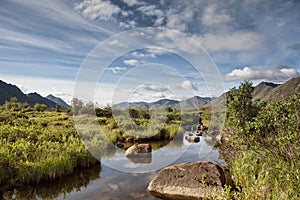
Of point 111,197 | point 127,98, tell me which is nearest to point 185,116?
point 127,98

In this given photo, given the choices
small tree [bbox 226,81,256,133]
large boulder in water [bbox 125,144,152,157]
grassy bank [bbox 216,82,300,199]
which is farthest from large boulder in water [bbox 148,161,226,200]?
large boulder in water [bbox 125,144,152,157]

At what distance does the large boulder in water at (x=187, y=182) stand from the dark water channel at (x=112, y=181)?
47cm

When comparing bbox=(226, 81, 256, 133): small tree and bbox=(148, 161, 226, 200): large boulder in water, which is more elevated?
bbox=(226, 81, 256, 133): small tree

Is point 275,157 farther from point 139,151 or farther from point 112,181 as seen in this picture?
point 139,151

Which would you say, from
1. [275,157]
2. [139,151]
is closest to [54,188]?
[139,151]

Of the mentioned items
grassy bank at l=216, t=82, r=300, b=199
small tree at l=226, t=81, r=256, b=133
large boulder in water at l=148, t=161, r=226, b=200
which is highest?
small tree at l=226, t=81, r=256, b=133

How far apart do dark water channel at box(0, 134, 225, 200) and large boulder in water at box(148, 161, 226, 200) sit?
1.54ft

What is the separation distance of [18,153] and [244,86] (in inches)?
371

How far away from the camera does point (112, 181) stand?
8992 millimetres

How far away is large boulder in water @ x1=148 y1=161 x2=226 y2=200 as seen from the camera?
7.41 m

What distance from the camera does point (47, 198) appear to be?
733 centimetres

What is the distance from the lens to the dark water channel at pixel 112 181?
753cm

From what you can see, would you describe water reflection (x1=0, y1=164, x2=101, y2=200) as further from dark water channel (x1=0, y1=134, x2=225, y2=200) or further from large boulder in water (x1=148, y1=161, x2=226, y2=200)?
large boulder in water (x1=148, y1=161, x2=226, y2=200)

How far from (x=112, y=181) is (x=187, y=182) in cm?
283
